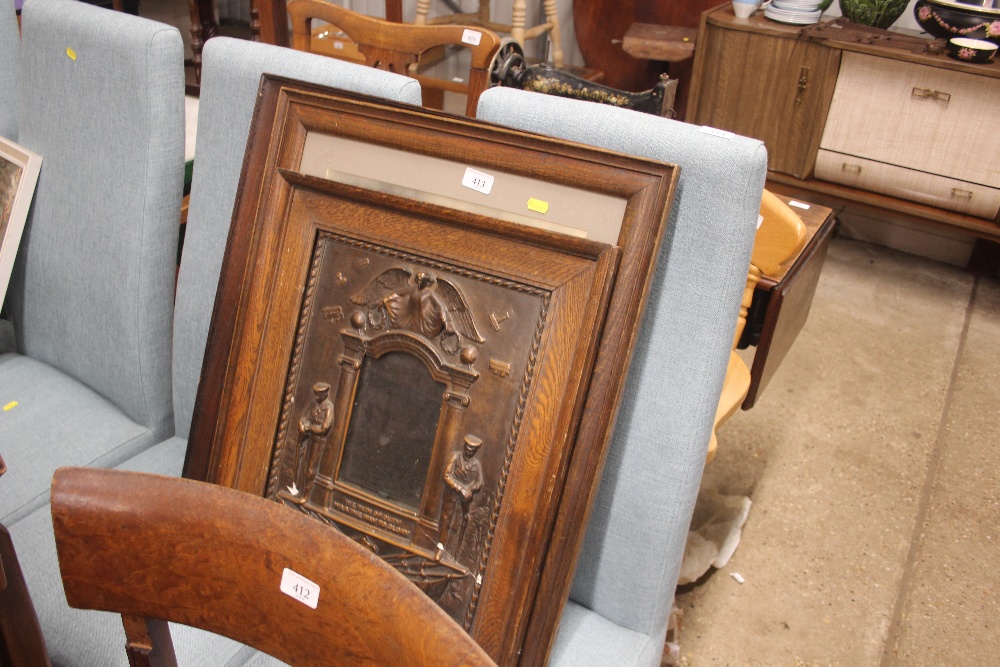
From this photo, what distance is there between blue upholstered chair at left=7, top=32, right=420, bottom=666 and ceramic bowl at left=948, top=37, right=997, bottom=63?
206 cm

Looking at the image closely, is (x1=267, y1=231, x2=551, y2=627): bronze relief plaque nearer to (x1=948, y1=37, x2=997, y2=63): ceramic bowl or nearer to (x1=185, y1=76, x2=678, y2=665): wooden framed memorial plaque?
(x1=185, y1=76, x2=678, y2=665): wooden framed memorial plaque

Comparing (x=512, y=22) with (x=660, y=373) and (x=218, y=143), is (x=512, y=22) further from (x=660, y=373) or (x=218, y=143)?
(x=660, y=373)

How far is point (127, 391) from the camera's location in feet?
5.08

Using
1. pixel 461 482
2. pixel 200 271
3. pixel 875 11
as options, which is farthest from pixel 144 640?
pixel 875 11

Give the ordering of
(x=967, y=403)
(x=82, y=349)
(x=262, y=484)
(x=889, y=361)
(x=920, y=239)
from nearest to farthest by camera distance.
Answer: (x=262, y=484), (x=82, y=349), (x=967, y=403), (x=889, y=361), (x=920, y=239)

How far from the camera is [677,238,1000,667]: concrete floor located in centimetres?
175

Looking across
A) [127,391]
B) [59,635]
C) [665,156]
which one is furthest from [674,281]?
[127,391]

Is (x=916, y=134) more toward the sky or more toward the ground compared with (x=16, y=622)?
more toward the sky

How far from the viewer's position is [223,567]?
2.24 ft

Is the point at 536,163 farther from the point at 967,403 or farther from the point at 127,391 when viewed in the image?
the point at 967,403

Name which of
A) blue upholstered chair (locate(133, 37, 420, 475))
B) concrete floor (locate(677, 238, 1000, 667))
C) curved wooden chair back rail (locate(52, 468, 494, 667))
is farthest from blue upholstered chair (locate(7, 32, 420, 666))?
concrete floor (locate(677, 238, 1000, 667))

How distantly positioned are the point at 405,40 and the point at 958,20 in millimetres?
1804

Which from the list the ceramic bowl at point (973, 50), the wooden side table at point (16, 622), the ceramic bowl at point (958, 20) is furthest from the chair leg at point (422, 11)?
the wooden side table at point (16, 622)

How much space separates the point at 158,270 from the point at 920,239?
114 inches
